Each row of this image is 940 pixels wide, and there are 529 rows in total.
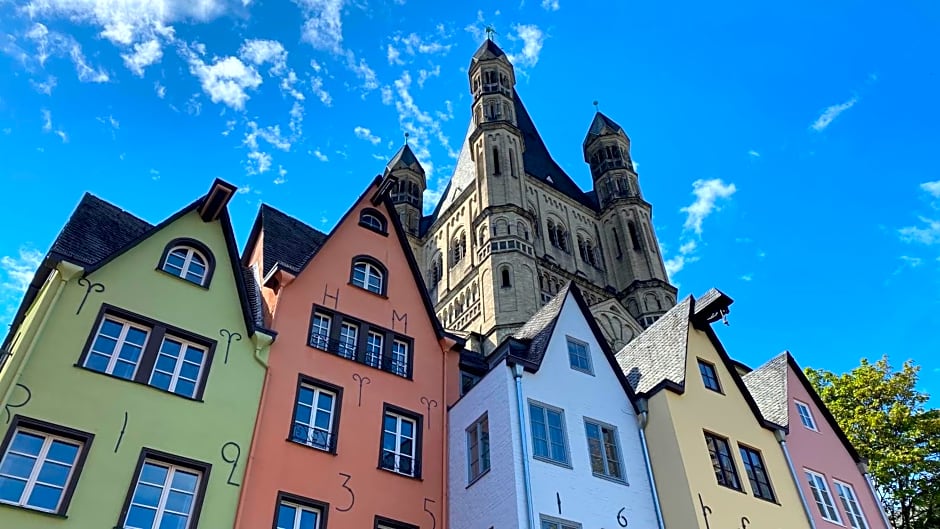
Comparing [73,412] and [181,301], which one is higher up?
[181,301]

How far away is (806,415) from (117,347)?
19148 mm

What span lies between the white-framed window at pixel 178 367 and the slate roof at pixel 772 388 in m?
15.5

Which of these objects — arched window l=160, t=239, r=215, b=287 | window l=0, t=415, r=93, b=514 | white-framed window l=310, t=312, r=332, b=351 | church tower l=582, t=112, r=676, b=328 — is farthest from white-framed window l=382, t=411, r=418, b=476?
church tower l=582, t=112, r=676, b=328

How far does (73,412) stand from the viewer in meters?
12.0

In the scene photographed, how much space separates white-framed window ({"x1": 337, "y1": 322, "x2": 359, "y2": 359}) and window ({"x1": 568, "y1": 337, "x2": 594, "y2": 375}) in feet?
17.2

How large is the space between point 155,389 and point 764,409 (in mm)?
17181

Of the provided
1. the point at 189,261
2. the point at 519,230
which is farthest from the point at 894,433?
the point at 519,230

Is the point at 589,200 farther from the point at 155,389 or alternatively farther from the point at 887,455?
the point at 155,389

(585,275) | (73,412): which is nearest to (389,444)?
(73,412)

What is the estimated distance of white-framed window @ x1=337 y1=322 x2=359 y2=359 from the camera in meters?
16.5

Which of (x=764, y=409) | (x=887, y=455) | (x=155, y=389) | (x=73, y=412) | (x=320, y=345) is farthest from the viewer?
(x=887, y=455)

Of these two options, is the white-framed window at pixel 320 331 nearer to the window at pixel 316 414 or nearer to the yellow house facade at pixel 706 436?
the window at pixel 316 414

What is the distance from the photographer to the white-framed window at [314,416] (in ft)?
47.4

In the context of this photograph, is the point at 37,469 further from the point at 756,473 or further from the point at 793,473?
the point at 793,473
